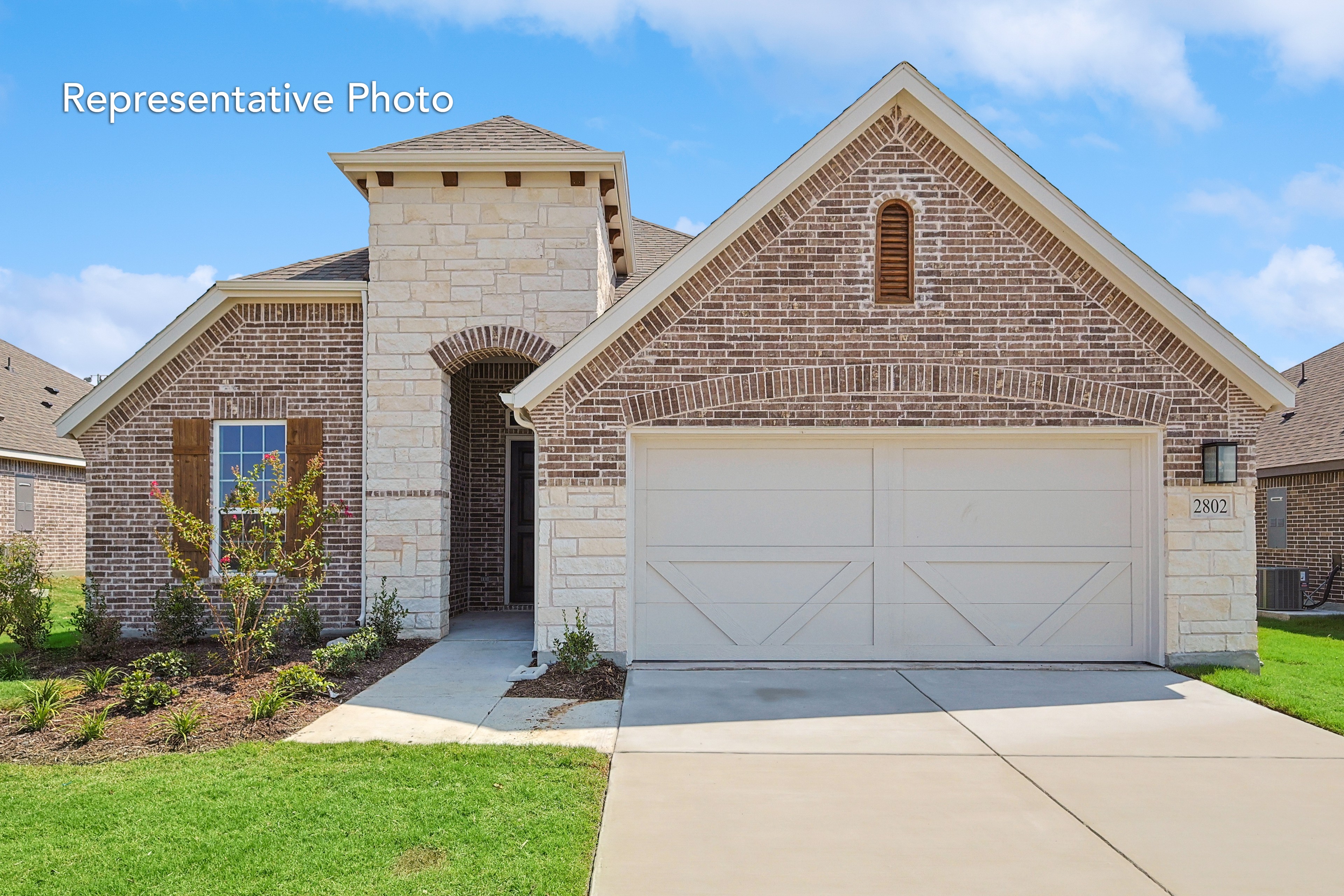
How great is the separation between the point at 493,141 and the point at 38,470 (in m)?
16.3

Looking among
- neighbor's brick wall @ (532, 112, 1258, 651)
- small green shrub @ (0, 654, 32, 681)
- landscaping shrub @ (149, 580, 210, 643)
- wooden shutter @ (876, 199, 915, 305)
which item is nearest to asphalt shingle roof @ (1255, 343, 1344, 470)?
neighbor's brick wall @ (532, 112, 1258, 651)

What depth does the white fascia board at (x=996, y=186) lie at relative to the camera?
933 cm

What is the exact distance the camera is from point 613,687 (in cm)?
865

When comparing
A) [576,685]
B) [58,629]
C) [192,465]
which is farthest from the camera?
[58,629]

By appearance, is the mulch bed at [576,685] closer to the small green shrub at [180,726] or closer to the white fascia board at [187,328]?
the small green shrub at [180,726]

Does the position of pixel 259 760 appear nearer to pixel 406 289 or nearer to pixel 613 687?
pixel 613 687

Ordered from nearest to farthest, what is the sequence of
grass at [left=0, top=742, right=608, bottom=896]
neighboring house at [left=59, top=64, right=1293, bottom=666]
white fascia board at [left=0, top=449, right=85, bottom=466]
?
grass at [left=0, top=742, right=608, bottom=896] → neighboring house at [left=59, top=64, right=1293, bottom=666] → white fascia board at [left=0, top=449, right=85, bottom=466]

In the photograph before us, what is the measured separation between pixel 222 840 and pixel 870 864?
3333 mm

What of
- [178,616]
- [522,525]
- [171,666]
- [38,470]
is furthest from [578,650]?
[38,470]

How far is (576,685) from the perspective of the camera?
8.72 meters

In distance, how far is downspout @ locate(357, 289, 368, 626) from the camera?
11703 millimetres

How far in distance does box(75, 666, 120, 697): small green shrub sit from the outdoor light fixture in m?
10.4

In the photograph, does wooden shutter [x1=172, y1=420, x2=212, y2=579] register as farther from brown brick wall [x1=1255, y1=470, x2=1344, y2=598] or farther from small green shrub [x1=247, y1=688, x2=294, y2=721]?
brown brick wall [x1=1255, y1=470, x2=1344, y2=598]

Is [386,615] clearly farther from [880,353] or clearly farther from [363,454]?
[880,353]
